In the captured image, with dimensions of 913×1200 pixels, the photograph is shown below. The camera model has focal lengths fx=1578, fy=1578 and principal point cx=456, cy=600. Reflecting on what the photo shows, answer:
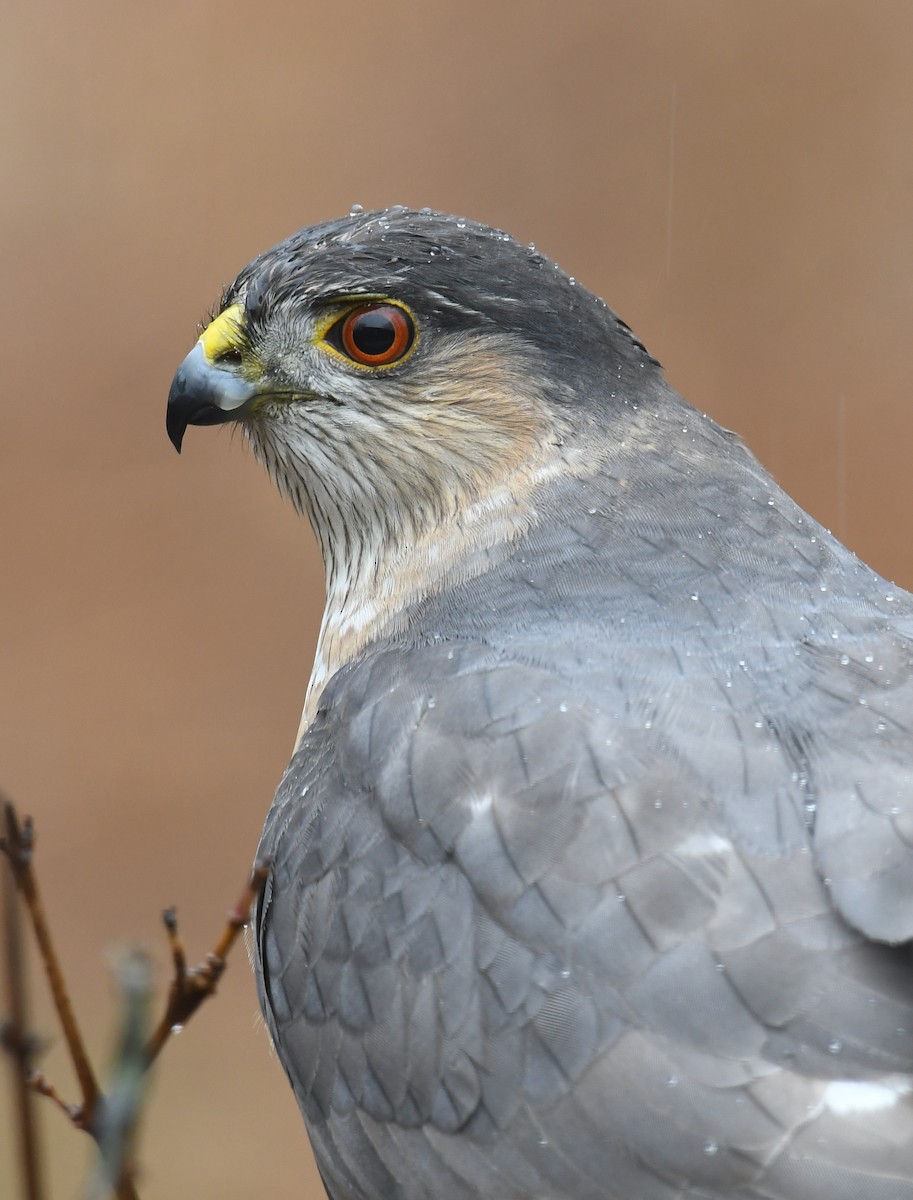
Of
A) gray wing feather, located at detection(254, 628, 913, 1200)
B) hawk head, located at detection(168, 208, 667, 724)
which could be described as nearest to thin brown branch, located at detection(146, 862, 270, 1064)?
gray wing feather, located at detection(254, 628, 913, 1200)

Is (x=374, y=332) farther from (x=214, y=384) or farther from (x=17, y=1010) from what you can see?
(x=17, y=1010)

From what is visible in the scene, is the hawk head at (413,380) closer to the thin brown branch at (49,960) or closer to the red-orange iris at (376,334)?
the red-orange iris at (376,334)

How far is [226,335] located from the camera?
2404 mm

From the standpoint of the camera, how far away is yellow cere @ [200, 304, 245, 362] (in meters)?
2.40

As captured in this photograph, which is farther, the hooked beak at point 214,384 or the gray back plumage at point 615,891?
the hooked beak at point 214,384

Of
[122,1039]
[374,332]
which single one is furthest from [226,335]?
[122,1039]

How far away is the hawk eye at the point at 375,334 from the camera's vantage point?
2.33 metres

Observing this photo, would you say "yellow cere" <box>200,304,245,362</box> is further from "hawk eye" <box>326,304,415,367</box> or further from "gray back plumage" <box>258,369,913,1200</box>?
"gray back plumage" <box>258,369,913,1200</box>

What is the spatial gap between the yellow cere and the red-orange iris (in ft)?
0.54

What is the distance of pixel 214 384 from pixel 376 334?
0.86 ft

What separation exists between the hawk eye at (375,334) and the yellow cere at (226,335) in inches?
5.9

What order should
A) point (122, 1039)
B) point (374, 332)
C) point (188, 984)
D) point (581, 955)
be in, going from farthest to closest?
1. point (374, 332)
2. point (581, 955)
3. point (188, 984)
4. point (122, 1039)


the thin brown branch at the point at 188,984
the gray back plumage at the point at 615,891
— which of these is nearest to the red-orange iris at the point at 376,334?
the gray back plumage at the point at 615,891

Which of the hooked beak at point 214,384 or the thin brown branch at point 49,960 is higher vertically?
the hooked beak at point 214,384
